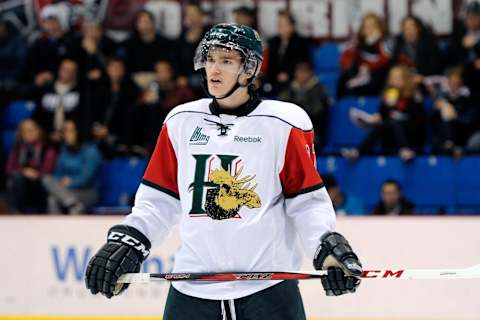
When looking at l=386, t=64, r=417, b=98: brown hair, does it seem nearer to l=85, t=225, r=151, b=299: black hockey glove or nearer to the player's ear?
the player's ear

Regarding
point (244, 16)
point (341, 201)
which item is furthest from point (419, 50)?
point (341, 201)

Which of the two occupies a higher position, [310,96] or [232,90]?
[232,90]

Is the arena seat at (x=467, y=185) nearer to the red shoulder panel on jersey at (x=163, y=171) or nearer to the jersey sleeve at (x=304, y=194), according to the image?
the jersey sleeve at (x=304, y=194)

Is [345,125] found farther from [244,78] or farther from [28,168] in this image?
[244,78]

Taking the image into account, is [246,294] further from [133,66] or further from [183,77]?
[133,66]

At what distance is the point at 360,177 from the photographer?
7.34 m

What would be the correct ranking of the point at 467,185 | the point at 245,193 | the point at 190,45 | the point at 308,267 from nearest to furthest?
the point at 245,193
the point at 308,267
the point at 467,185
the point at 190,45

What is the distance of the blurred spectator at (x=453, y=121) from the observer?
719 cm

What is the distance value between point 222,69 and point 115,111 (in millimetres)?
4960

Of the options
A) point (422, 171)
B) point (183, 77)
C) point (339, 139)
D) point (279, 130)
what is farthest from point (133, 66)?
point (279, 130)

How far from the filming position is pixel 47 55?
8516 mm

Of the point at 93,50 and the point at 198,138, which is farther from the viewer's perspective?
the point at 93,50

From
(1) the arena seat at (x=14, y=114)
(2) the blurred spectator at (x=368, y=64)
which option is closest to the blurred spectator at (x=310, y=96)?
(2) the blurred spectator at (x=368, y=64)

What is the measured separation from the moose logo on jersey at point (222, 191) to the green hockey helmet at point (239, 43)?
13.4 inches
